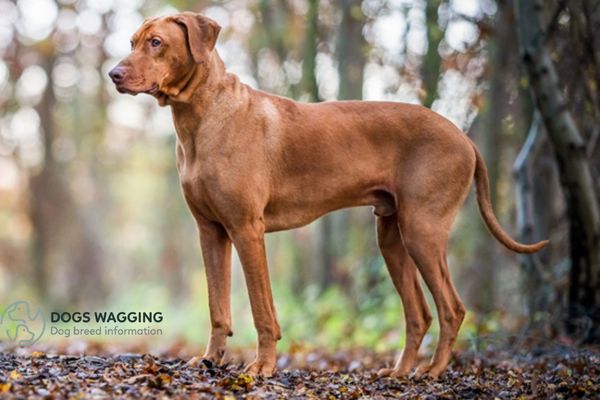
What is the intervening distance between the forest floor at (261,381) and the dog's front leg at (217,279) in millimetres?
281

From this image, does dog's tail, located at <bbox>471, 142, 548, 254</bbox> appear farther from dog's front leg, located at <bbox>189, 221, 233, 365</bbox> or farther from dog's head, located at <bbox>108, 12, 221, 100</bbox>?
dog's head, located at <bbox>108, 12, 221, 100</bbox>

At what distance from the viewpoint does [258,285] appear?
18.2 ft

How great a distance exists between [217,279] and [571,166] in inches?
161

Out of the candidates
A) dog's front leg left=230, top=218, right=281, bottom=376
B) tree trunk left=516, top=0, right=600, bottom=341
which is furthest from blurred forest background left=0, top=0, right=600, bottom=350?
dog's front leg left=230, top=218, right=281, bottom=376

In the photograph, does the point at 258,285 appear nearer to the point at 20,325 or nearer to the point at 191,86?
the point at 191,86

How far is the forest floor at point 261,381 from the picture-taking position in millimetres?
4438

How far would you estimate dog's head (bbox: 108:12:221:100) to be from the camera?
17.3ft

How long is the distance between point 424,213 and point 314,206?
0.86 meters

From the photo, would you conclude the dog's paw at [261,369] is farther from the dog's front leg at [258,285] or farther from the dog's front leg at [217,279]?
the dog's front leg at [217,279]

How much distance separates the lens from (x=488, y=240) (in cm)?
1252

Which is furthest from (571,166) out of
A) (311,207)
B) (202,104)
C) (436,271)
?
(202,104)

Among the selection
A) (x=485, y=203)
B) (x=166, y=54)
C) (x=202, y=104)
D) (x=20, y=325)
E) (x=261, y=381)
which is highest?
(x=166, y=54)

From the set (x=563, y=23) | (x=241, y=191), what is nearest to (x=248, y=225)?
(x=241, y=191)

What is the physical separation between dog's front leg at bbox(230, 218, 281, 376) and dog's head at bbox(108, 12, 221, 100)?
1.15 m
